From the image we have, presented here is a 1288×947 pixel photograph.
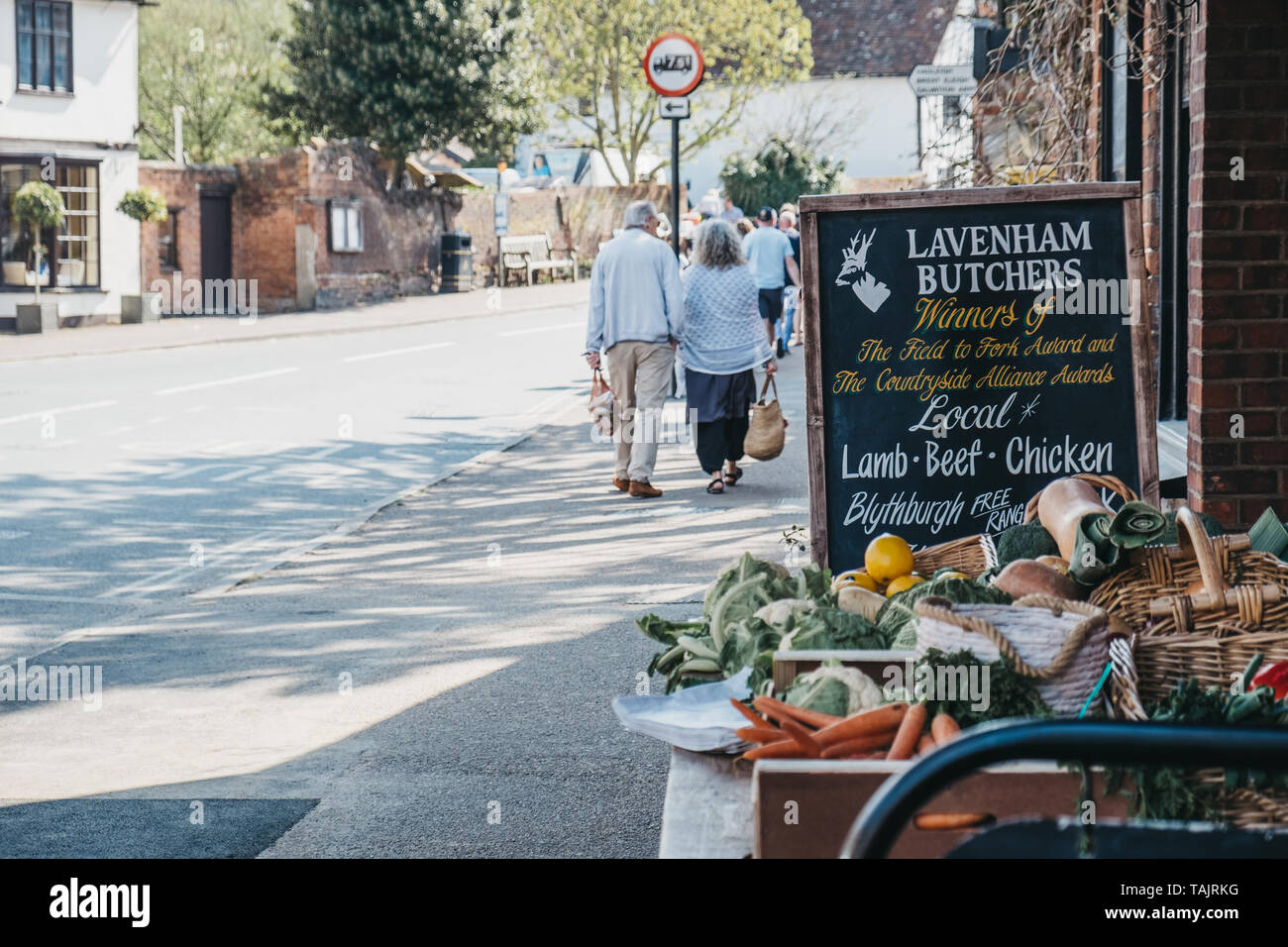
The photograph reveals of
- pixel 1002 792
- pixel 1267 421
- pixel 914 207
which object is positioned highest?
pixel 914 207

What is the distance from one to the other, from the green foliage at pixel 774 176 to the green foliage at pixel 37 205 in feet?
60.7

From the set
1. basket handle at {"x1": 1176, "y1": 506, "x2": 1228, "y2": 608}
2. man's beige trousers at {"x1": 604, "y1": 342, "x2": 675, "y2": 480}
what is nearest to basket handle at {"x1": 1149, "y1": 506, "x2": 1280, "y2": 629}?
basket handle at {"x1": 1176, "y1": 506, "x2": 1228, "y2": 608}

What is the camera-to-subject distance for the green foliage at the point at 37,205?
29.8 metres

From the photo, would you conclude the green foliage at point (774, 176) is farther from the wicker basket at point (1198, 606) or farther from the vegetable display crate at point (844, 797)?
the vegetable display crate at point (844, 797)

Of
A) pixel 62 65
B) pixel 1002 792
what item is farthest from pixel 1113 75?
pixel 62 65

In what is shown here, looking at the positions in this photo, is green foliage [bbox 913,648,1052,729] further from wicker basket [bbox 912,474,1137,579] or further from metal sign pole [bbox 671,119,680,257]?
metal sign pole [bbox 671,119,680,257]

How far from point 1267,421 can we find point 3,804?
4187 millimetres

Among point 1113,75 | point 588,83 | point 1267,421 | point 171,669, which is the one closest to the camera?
point 1267,421

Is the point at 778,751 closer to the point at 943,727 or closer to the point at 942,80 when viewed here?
the point at 943,727

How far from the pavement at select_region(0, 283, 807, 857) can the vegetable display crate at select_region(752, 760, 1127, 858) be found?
1771 millimetres

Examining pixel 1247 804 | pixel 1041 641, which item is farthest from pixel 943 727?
pixel 1247 804

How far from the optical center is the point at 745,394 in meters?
11.4

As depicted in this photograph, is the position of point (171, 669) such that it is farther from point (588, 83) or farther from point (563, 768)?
point (588, 83)

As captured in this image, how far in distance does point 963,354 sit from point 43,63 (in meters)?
29.5
